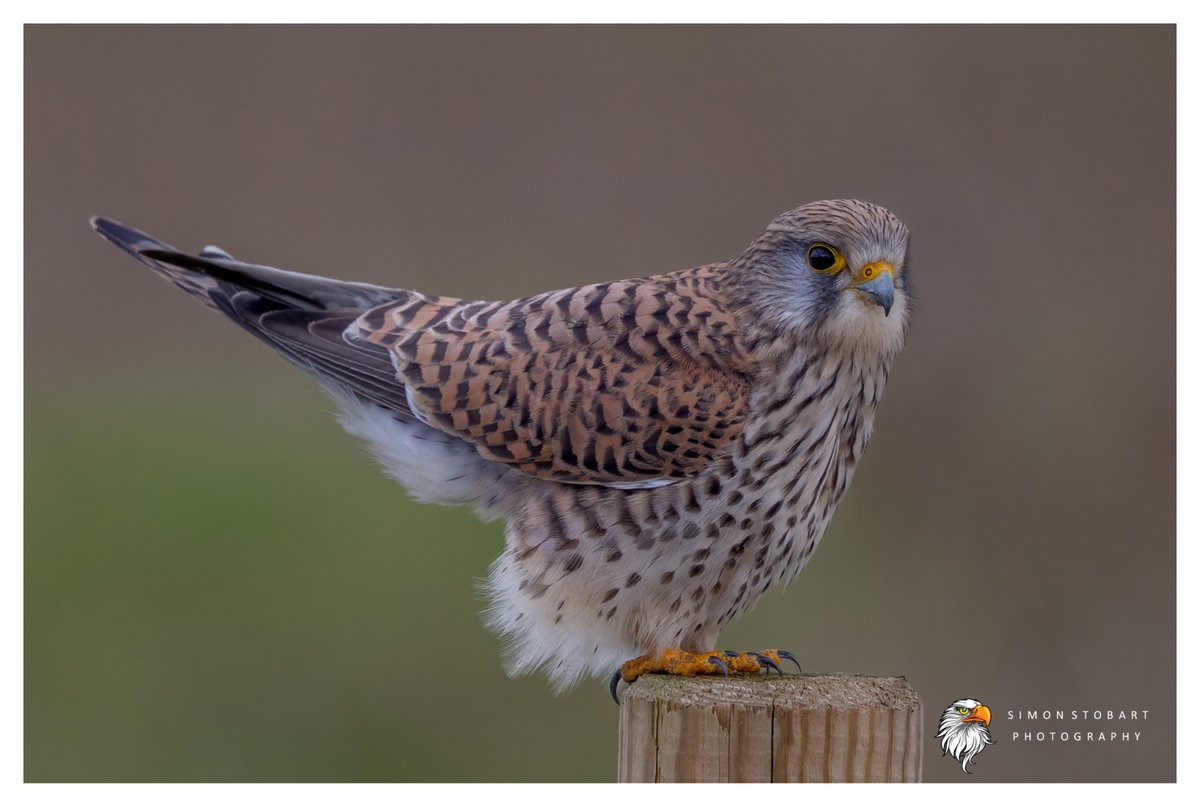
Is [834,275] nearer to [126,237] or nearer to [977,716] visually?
[977,716]

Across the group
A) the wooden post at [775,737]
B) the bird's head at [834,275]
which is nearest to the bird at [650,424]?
the bird's head at [834,275]

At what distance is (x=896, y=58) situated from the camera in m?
5.78

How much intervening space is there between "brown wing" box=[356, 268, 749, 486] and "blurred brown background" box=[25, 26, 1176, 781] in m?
1.88

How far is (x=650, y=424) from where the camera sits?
11.2 feet

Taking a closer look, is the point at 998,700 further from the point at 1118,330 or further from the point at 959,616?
the point at 1118,330

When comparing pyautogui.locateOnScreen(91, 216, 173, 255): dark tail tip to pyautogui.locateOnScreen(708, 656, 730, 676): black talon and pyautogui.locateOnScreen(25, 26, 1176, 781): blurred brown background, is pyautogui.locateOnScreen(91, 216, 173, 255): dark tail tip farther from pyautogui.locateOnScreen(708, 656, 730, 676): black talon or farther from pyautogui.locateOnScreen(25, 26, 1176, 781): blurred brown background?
pyautogui.locateOnScreen(708, 656, 730, 676): black talon

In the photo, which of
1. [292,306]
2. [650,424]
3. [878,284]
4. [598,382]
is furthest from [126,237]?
[878,284]

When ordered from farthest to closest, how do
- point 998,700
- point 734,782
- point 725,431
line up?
point 998,700 < point 725,431 < point 734,782

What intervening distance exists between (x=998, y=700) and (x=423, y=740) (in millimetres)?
2351

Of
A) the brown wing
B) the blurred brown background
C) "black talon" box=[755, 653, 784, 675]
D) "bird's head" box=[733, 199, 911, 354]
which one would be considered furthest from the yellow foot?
the blurred brown background

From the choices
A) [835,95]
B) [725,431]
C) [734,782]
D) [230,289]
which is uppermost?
[835,95]

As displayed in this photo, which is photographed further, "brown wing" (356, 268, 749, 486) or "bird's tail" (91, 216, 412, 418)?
"bird's tail" (91, 216, 412, 418)

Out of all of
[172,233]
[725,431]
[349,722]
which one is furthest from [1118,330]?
[172,233]

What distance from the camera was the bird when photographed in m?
3.41
